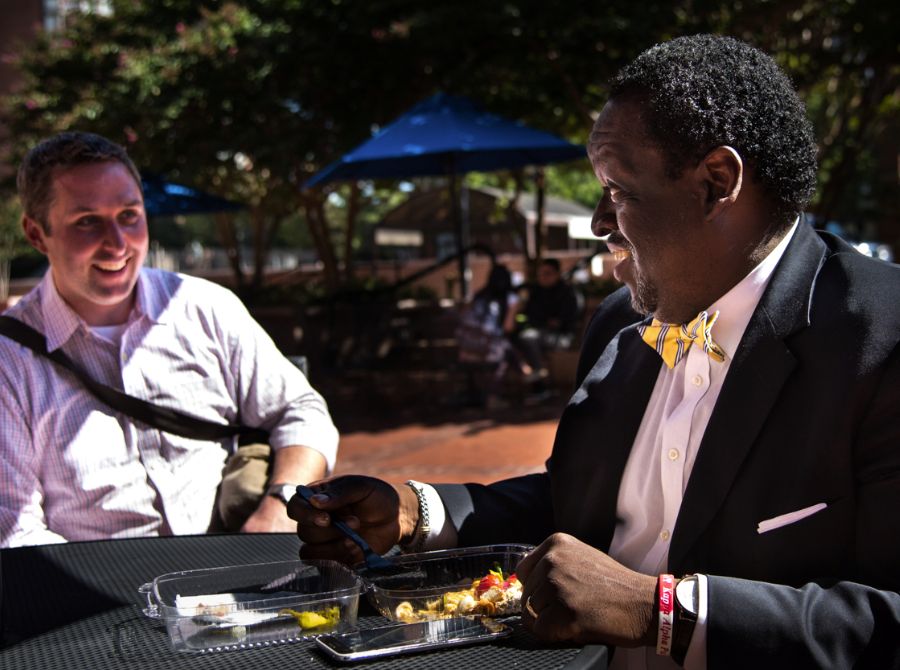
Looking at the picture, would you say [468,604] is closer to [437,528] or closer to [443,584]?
[443,584]

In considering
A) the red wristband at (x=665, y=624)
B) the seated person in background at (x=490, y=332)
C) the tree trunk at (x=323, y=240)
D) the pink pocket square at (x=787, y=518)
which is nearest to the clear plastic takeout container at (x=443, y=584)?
the red wristband at (x=665, y=624)

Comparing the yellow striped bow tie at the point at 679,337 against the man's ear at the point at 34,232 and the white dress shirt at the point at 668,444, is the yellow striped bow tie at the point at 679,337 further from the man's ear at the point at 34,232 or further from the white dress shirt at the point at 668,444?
the man's ear at the point at 34,232

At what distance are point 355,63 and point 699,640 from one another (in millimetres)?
10591

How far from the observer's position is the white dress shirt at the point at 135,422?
2600mm

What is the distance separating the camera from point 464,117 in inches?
368

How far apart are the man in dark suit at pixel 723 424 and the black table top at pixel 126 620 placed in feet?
0.36

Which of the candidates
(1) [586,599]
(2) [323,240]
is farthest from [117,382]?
(2) [323,240]

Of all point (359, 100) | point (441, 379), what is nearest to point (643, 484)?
point (441, 379)

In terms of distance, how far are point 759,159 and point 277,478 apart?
172 cm

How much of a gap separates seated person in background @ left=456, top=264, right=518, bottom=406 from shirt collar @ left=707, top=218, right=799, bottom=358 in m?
Result: 7.39

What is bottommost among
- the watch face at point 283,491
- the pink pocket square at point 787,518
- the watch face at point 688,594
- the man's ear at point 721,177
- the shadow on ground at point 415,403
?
the shadow on ground at point 415,403

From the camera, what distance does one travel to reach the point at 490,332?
9.23 metres

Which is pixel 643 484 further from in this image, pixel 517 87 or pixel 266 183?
pixel 266 183

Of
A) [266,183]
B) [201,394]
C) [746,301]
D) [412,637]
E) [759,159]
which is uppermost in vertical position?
[266,183]
